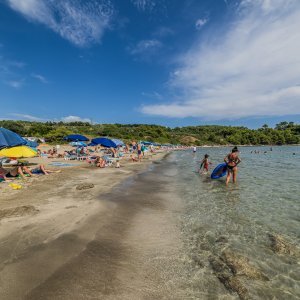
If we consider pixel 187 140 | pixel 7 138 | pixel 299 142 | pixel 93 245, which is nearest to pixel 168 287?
pixel 93 245

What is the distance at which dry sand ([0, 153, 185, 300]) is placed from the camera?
11.2 feet

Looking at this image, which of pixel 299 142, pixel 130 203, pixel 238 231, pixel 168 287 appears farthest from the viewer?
pixel 299 142

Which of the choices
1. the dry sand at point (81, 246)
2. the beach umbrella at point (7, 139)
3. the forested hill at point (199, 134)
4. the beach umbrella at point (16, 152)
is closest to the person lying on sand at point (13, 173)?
the beach umbrella at point (16, 152)

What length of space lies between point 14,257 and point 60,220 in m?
1.88

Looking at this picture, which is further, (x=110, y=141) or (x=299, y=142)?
(x=299, y=142)

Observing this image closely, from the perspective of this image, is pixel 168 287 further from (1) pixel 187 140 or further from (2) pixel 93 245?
(1) pixel 187 140

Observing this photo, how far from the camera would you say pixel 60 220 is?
601 cm

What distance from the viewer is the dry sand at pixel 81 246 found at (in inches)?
134

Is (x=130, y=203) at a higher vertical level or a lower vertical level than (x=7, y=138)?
lower

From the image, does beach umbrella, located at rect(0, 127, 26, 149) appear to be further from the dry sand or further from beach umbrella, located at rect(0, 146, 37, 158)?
the dry sand

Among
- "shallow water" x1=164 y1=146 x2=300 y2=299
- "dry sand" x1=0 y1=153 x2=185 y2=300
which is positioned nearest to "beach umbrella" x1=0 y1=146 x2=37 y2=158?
"dry sand" x1=0 y1=153 x2=185 y2=300

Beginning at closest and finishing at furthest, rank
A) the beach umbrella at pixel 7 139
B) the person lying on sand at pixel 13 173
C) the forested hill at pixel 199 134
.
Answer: the beach umbrella at pixel 7 139, the person lying on sand at pixel 13 173, the forested hill at pixel 199 134

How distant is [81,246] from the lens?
186 inches

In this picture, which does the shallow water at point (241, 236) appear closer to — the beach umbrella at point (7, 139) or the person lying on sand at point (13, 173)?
the person lying on sand at point (13, 173)
